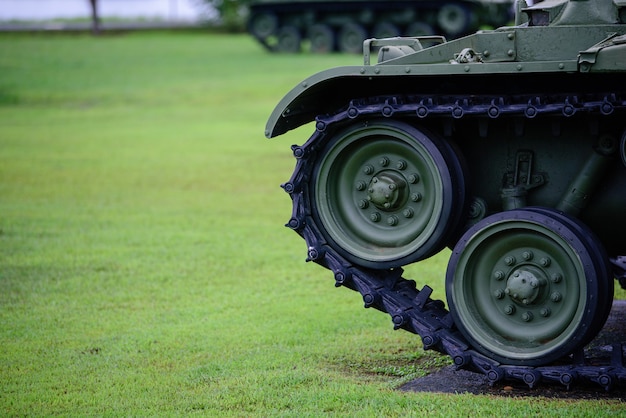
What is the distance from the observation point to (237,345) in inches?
301

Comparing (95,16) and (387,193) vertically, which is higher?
(95,16)

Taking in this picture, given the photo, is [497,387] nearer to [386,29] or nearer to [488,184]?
[488,184]

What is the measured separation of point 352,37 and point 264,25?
3.94 metres

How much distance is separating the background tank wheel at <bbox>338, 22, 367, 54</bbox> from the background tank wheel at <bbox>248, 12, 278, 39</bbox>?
2.98m

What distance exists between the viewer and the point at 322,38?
38.5 meters

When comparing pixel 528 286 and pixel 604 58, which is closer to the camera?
pixel 604 58

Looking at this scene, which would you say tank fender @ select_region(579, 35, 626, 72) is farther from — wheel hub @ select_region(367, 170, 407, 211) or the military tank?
the military tank

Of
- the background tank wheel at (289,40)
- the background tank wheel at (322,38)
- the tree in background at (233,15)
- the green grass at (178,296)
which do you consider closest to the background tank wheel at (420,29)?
the background tank wheel at (322,38)

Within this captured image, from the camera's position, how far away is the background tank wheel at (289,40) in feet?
129

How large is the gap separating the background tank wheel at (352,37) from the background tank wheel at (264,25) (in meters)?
2.98

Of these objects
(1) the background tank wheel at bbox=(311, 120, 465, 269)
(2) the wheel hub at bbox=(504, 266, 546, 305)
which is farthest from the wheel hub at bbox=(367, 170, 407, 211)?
(2) the wheel hub at bbox=(504, 266, 546, 305)

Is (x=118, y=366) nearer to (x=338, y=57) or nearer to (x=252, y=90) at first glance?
(x=252, y=90)

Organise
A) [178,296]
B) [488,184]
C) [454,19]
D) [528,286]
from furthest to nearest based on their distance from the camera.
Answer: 1. [454,19]
2. [178,296]
3. [488,184]
4. [528,286]

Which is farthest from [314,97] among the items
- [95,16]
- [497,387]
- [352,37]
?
[95,16]
